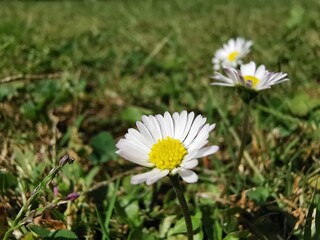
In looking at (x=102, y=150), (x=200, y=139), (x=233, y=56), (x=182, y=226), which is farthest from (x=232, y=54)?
(x=200, y=139)

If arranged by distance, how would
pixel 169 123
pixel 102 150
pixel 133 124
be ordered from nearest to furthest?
pixel 169 123
pixel 102 150
pixel 133 124

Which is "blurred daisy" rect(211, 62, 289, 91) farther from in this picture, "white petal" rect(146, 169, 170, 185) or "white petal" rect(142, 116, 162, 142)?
"white petal" rect(146, 169, 170, 185)

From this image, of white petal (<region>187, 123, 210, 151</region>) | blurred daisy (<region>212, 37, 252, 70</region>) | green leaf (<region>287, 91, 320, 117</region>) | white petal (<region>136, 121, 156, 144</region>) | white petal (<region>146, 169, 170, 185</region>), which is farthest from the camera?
blurred daisy (<region>212, 37, 252, 70</region>)

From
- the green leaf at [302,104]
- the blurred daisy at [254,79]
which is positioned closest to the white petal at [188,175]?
the blurred daisy at [254,79]

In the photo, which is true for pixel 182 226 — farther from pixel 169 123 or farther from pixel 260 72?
pixel 260 72

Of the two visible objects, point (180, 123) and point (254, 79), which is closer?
point (180, 123)

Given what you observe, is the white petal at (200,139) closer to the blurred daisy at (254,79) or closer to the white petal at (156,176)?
the white petal at (156,176)

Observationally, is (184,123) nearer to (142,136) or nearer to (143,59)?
(142,136)

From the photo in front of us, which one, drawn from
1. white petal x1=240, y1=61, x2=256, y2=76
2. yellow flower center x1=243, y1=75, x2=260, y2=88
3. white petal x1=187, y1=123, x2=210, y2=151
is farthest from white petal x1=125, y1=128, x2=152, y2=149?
white petal x1=240, y1=61, x2=256, y2=76
